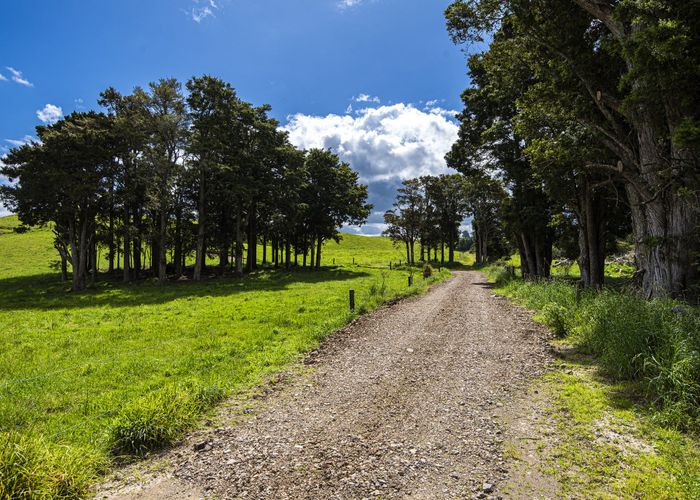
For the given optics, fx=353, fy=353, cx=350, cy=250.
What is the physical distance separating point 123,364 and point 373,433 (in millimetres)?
7387

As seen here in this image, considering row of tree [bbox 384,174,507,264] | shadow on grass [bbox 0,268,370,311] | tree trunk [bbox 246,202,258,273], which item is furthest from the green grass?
row of tree [bbox 384,174,507,264]

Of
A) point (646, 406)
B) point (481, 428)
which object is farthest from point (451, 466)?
point (646, 406)

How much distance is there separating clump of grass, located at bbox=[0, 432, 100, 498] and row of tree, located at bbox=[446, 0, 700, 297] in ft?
40.1

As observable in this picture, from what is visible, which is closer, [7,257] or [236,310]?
[236,310]

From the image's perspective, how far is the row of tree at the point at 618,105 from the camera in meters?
8.23

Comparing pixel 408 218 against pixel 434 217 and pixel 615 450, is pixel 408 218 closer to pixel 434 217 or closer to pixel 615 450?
pixel 434 217

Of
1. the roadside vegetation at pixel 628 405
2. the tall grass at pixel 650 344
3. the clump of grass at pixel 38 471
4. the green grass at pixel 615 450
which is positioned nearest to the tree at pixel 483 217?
the tall grass at pixel 650 344

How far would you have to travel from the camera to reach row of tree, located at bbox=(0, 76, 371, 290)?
1112 inches

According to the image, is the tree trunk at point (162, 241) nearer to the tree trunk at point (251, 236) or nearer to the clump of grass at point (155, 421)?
the tree trunk at point (251, 236)

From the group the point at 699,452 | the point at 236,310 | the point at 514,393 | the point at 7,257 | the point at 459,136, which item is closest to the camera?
the point at 699,452

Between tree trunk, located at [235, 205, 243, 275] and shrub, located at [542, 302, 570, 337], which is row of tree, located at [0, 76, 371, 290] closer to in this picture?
tree trunk, located at [235, 205, 243, 275]

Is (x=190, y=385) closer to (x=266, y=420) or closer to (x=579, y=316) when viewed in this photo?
(x=266, y=420)

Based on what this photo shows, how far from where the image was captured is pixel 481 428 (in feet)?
17.8

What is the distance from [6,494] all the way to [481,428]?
229 inches
